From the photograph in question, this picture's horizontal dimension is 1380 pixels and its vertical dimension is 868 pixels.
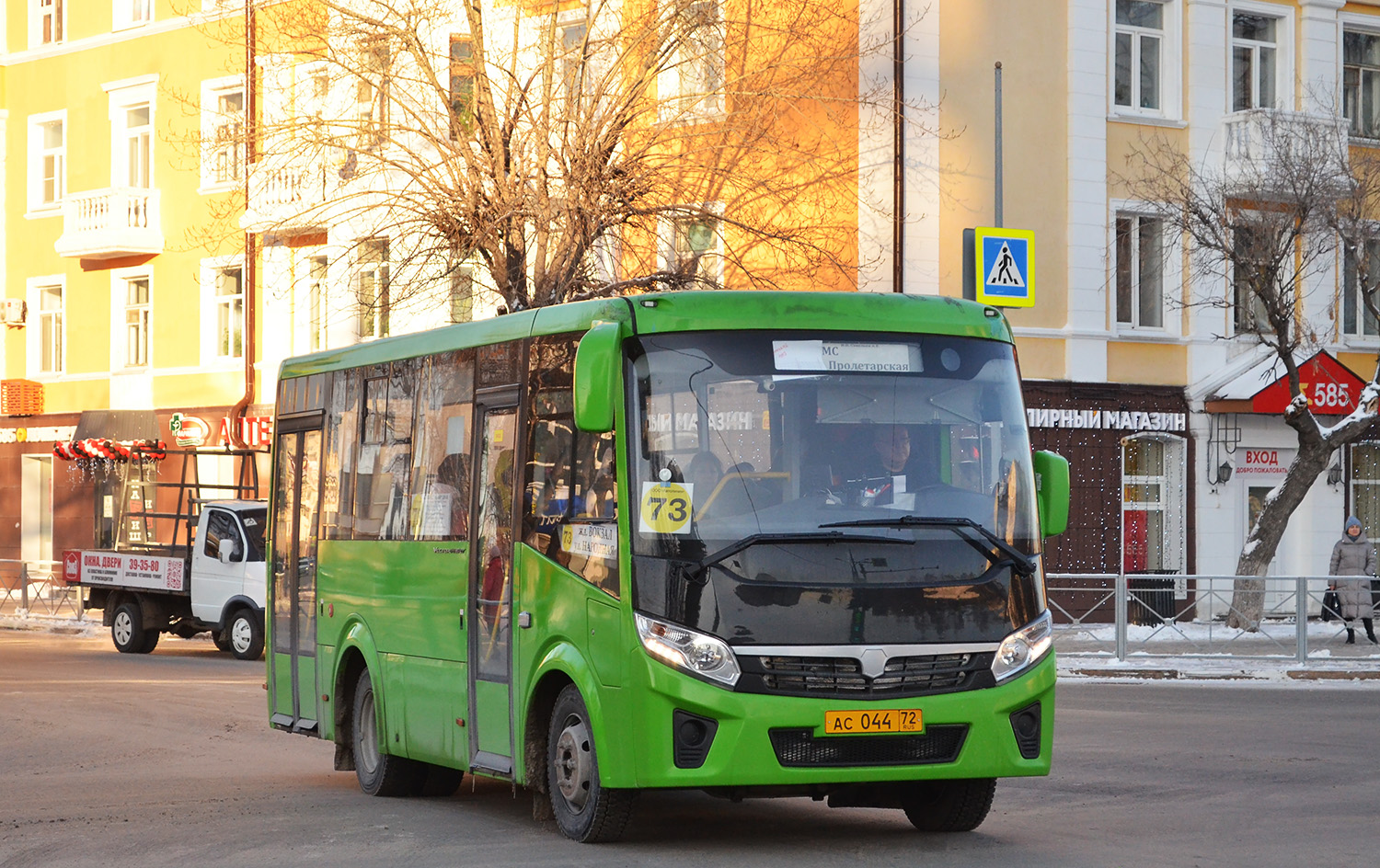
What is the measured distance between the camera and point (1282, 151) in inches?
1169

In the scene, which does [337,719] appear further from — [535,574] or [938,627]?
[938,627]

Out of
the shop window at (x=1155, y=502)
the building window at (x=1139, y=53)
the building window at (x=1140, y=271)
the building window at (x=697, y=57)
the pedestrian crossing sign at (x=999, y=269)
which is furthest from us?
the shop window at (x=1155, y=502)

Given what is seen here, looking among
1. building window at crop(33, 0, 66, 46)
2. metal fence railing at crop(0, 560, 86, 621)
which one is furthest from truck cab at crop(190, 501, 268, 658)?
building window at crop(33, 0, 66, 46)

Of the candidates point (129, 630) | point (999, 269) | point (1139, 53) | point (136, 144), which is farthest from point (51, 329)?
point (999, 269)

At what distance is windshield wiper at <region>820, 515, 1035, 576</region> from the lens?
31.6 ft

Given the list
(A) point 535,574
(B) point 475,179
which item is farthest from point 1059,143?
(A) point 535,574

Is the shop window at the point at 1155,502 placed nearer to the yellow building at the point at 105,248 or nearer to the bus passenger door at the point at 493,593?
the yellow building at the point at 105,248

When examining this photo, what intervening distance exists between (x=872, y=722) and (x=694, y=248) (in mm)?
21281

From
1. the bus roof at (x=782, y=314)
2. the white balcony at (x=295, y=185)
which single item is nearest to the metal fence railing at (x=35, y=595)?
the white balcony at (x=295, y=185)

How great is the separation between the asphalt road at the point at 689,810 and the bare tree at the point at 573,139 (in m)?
8.93

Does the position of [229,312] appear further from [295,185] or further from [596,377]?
[596,377]

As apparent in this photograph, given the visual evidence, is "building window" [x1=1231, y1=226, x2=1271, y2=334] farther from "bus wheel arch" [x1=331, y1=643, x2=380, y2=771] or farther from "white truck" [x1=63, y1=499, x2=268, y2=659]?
"bus wheel arch" [x1=331, y1=643, x2=380, y2=771]

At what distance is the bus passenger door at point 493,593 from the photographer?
10.7 m

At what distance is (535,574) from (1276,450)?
2580cm
